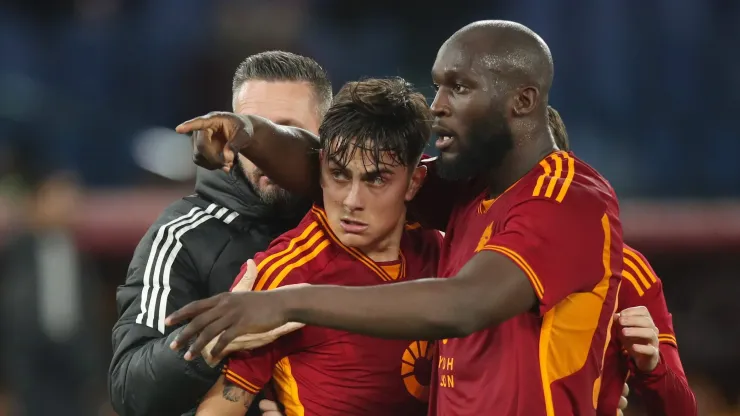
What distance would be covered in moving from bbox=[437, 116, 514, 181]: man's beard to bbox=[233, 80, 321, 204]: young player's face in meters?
0.83

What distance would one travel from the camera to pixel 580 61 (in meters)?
7.55

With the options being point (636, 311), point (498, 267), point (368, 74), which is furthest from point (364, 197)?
point (368, 74)

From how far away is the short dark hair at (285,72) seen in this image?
11.2 ft

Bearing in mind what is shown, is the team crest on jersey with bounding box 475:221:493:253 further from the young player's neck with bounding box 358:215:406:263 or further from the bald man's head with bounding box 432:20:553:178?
the young player's neck with bounding box 358:215:406:263

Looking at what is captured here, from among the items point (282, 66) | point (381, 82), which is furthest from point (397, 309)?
point (282, 66)

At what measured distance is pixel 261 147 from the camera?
270 centimetres

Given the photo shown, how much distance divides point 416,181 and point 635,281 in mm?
629

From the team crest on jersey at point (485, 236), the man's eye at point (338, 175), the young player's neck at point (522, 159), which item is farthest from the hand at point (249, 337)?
the young player's neck at point (522, 159)

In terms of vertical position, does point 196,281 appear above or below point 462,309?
below

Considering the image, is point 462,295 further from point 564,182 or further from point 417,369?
point 417,369

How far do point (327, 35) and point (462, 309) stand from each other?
5.81m

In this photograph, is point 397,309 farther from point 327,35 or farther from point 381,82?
point 327,35

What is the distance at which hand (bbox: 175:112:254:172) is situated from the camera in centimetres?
241

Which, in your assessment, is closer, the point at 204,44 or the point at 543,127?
the point at 543,127
